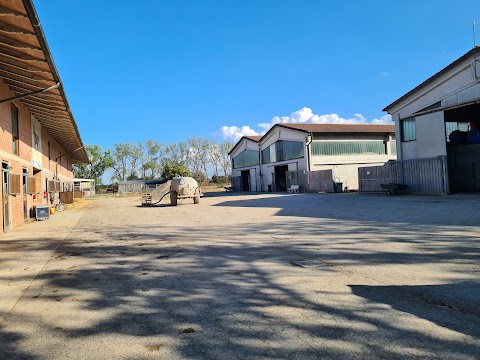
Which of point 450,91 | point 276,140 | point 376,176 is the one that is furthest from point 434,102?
point 276,140

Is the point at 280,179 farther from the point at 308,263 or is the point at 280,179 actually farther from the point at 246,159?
the point at 308,263

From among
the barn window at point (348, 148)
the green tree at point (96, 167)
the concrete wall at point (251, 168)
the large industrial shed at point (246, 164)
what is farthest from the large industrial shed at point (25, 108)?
the green tree at point (96, 167)

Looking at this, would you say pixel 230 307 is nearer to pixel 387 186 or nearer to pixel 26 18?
pixel 26 18

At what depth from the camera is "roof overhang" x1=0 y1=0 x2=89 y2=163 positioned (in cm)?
692

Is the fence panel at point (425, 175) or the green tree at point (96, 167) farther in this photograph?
the green tree at point (96, 167)

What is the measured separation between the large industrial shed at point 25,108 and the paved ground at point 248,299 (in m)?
4.75

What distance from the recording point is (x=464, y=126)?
88.0 feet

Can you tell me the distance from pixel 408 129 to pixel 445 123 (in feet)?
8.82

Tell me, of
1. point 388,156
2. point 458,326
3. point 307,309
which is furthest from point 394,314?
point 388,156

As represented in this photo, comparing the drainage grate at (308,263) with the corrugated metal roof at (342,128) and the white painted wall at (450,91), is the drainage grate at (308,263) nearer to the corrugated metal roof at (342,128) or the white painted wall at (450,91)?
the white painted wall at (450,91)

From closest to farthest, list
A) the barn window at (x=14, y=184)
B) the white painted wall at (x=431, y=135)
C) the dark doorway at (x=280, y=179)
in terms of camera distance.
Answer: the barn window at (x=14, y=184) < the white painted wall at (x=431, y=135) < the dark doorway at (x=280, y=179)

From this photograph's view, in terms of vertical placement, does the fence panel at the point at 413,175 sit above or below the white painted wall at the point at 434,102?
below

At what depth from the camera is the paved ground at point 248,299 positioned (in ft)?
10.2

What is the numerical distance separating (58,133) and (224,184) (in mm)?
54986
